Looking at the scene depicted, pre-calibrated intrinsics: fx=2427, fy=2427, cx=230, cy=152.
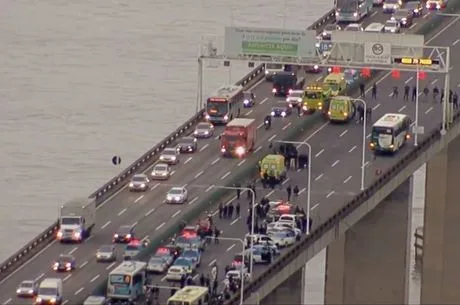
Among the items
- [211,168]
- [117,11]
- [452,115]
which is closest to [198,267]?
[211,168]

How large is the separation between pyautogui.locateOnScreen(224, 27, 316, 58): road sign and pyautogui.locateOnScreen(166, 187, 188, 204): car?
359 inches

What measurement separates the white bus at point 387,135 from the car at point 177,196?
932cm

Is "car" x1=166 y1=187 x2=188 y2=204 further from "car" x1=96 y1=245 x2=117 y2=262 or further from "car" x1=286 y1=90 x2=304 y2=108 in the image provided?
"car" x1=286 y1=90 x2=304 y2=108

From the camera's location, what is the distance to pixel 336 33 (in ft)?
348

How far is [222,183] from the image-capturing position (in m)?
100

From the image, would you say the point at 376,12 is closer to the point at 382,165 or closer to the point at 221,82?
the point at 221,82

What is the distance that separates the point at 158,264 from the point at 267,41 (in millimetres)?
18836

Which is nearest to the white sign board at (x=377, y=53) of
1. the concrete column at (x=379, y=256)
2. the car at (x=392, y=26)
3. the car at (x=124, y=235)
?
the concrete column at (x=379, y=256)

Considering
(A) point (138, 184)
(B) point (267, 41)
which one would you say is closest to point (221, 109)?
(B) point (267, 41)

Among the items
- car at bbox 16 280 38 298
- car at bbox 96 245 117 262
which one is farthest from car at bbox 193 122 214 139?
car at bbox 16 280 38 298

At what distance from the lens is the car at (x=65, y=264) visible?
294ft

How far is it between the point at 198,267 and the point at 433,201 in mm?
25692

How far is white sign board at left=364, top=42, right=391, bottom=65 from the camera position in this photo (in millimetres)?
105062

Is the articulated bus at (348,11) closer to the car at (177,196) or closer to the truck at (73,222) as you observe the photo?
the car at (177,196)
